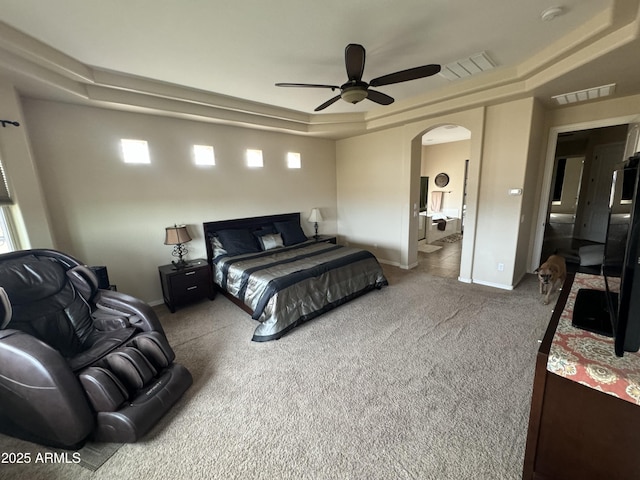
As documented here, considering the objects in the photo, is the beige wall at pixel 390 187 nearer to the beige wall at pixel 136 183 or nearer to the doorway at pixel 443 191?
the doorway at pixel 443 191

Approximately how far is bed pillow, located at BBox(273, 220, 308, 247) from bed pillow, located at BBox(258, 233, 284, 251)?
149 millimetres

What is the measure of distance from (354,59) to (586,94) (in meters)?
3.12

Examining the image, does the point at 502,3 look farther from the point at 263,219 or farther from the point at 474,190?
the point at 263,219

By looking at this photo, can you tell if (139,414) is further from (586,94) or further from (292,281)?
(586,94)

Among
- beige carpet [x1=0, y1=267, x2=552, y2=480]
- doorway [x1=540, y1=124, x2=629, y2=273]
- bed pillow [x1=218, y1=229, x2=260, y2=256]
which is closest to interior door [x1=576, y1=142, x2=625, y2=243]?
doorway [x1=540, y1=124, x2=629, y2=273]

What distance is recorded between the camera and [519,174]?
11.4 feet

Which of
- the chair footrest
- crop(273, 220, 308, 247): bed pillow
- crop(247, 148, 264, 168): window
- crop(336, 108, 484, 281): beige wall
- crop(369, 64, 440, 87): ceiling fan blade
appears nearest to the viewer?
the chair footrest

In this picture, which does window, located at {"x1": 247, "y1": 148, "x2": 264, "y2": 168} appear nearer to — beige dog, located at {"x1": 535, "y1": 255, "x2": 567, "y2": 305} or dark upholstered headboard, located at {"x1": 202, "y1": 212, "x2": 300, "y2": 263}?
dark upholstered headboard, located at {"x1": 202, "y1": 212, "x2": 300, "y2": 263}

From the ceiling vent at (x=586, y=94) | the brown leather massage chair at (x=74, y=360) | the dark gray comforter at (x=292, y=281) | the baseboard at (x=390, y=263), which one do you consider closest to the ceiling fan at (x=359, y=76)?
the dark gray comforter at (x=292, y=281)

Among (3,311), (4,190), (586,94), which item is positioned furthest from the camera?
(586,94)

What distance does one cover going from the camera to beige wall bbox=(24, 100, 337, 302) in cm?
294

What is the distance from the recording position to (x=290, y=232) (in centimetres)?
468

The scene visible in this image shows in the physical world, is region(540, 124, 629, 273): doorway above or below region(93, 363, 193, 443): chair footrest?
above

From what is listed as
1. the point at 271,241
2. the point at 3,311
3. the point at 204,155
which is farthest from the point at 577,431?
the point at 204,155
